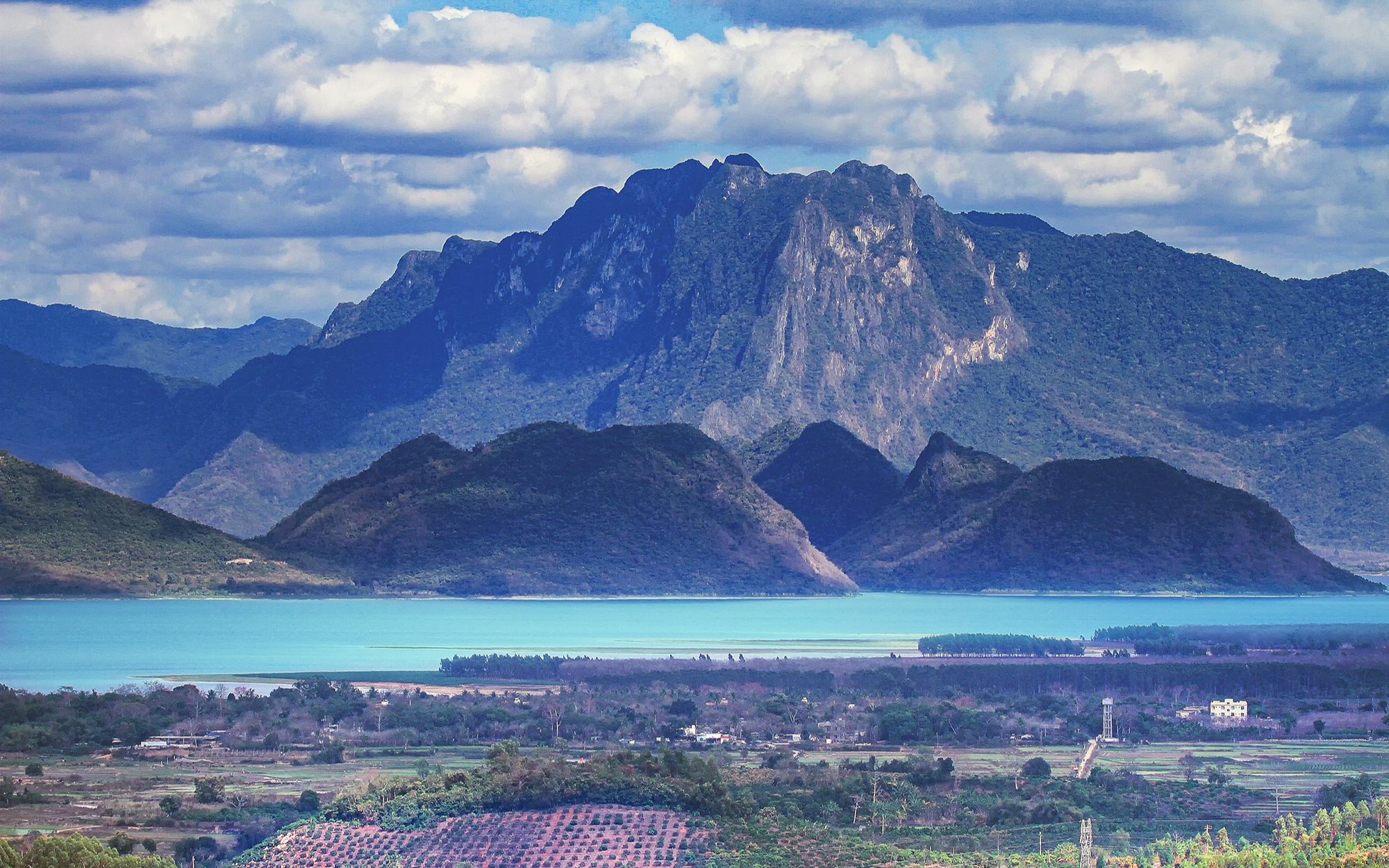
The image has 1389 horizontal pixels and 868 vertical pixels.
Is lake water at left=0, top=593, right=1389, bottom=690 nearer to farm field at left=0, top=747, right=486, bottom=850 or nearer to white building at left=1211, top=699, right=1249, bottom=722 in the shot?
white building at left=1211, top=699, right=1249, bottom=722

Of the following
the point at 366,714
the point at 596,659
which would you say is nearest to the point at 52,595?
the point at 596,659

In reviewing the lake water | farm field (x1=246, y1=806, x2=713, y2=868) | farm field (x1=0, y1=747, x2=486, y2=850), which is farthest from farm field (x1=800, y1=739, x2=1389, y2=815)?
the lake water

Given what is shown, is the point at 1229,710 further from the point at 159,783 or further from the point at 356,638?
the point at 356,638

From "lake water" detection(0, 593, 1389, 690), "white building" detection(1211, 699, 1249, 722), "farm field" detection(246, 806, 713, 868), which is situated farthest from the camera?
"lake water" detection(0, 593, 1389, 690)

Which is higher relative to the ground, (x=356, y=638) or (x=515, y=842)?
(x=356, y=638)

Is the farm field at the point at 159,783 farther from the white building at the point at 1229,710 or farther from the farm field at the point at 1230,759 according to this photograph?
the white building at the point at 1229,710

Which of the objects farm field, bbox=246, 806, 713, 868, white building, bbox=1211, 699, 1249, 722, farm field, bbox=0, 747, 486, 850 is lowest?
farm field, bbox=246, 806, 713, 868

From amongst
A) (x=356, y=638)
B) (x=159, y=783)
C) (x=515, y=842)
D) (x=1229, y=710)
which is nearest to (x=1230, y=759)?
(x=1229, y=710)
